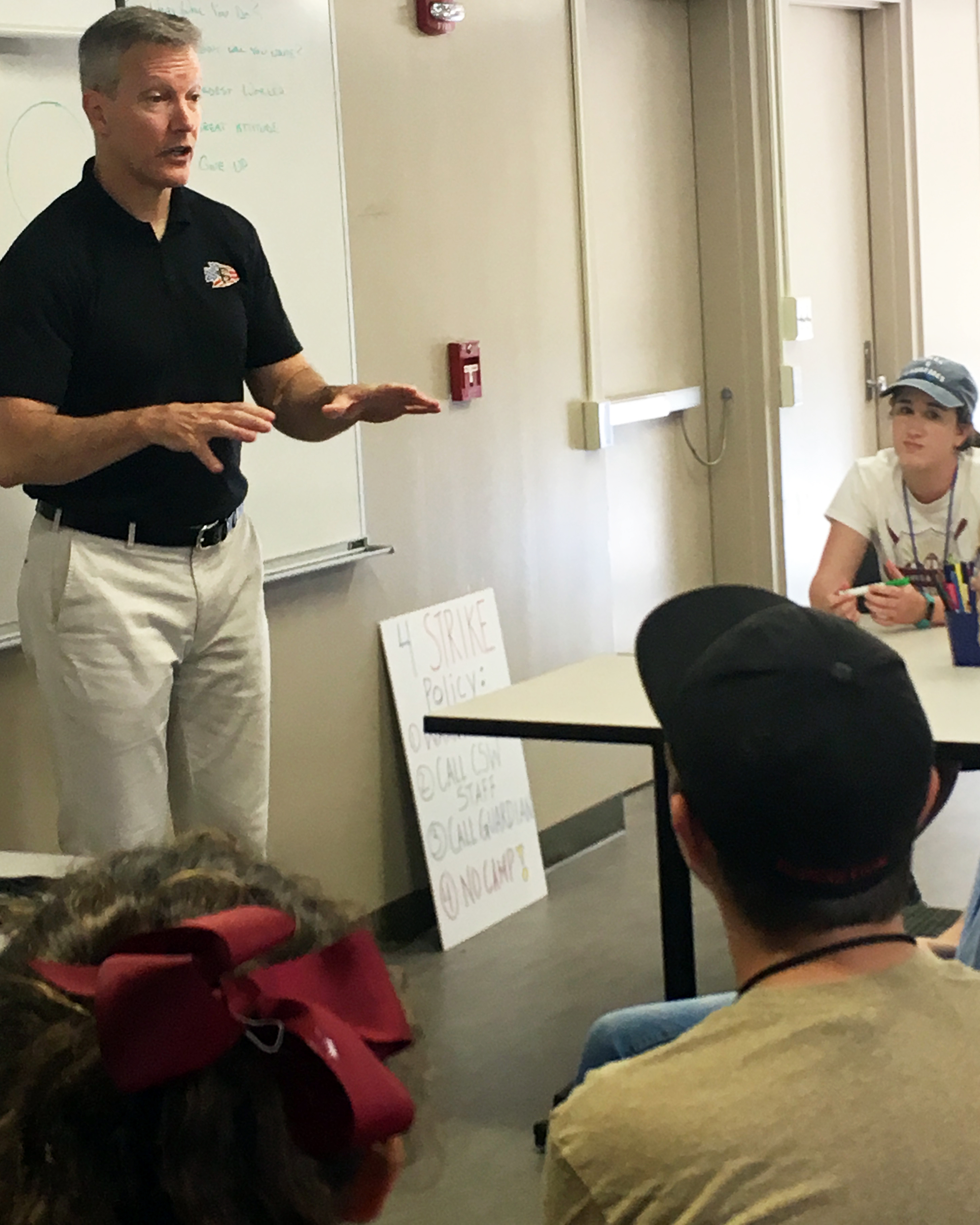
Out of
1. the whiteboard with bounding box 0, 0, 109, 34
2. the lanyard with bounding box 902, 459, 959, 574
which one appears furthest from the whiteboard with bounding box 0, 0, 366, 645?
the lanyard with bounding box 902, 459, 959, 574

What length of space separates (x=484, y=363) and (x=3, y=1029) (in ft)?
10.8

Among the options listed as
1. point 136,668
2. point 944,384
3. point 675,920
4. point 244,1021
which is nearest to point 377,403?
point 136,668

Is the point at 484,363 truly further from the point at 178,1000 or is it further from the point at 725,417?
the point at 178,1000

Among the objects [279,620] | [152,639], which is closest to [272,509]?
[279,620]

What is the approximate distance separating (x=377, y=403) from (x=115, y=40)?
68 cm

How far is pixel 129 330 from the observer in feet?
7.84

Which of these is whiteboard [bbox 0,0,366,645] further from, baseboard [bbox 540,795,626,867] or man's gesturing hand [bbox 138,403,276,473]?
baseboard [bbox 540,795,626,867]

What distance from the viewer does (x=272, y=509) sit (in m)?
3.29

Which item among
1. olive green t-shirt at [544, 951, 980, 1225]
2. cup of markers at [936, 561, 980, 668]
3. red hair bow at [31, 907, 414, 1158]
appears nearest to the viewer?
red hair bow at [31, 907, 414, 1158]

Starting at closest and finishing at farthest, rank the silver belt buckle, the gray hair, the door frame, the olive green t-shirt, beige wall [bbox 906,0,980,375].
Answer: the olive green t-shirt
the gray hair
the silver belt buckle
the door frame
beige wall [bbox 906,0,980,375]

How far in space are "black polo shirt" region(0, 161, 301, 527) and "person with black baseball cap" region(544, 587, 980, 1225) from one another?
4.73 ft

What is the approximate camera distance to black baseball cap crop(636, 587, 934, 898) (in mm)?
1078

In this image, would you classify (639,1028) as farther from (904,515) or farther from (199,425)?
(904,515)

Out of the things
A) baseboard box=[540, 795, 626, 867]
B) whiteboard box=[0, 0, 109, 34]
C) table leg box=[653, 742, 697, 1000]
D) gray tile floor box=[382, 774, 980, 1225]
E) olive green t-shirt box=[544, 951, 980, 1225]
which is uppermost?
whiteboard box=[0, 0, 109, 34]
